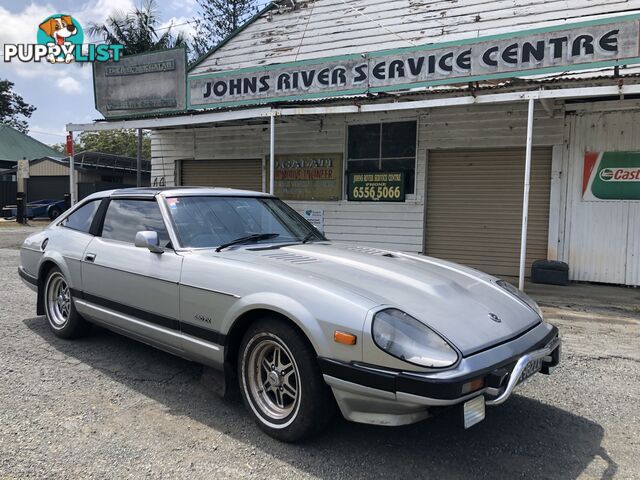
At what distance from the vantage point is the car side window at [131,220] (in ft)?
13.0

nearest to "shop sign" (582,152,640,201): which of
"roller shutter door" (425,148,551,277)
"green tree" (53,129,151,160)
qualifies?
"roller shutter door" (425,148,551,277)

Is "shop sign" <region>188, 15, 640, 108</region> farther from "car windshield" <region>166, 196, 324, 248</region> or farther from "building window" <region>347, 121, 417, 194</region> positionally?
"car windshield" <region>166, 196, 324, 248</region>

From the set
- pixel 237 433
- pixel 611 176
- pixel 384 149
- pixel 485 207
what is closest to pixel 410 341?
pixel 237 433

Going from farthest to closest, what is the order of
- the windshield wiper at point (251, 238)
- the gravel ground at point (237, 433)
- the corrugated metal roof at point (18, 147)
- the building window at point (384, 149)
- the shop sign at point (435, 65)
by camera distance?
1. the corrugated metal roof at point (18, 147)
2. the building window at point (384, 149)
3. the shop sign at point (435, 65)
4. the windshield wiper at point (251, 238)
5. the gravel ground at point (237, 433)

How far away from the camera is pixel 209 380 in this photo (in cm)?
361

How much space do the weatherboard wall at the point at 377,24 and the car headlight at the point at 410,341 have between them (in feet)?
27.3

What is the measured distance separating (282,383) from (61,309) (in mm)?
3016

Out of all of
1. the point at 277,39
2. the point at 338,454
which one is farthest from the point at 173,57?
the point at 338,454

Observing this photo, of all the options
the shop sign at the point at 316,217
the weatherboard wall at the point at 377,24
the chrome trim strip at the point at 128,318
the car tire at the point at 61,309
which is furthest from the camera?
the shop sign at the point at 316,217

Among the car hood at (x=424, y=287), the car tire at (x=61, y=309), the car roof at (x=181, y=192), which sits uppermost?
the car roof at (x=181, y=192)

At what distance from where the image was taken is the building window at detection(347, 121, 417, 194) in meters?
10.1

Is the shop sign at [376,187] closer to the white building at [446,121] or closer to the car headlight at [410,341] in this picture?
the white building at [446,121]

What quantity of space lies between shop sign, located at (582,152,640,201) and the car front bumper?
6893 millimetres

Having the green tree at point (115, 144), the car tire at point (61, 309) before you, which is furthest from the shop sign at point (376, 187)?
the green tree at point (115, 144)
